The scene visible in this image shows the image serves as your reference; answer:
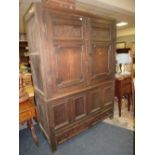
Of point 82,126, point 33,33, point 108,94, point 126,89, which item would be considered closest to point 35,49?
point 33,33

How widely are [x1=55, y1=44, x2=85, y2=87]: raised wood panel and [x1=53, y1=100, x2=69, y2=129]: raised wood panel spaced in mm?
278

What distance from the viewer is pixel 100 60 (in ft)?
7.47

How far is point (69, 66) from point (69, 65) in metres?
0.01

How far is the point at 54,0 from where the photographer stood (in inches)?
69.1

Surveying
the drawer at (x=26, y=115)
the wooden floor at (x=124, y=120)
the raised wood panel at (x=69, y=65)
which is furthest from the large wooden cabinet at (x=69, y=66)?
the wooden floor at (x=124, y=120)

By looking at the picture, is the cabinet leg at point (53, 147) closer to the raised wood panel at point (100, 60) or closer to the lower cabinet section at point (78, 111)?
the lower cabinet section at point (78, 111)

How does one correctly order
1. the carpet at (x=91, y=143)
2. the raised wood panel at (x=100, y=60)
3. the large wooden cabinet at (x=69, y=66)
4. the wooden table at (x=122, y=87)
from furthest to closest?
the wooden table at (x=122, y=87), the raised wood panel at (x=100, y=60), the carpet at (x=91, y=143), the large wooden cabinet at (x=69, y=66)

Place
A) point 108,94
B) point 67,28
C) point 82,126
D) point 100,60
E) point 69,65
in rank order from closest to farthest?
point 67,28
point 69,65
point 82,126
point 100,60
point 108,94

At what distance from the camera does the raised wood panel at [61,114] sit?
1.82 m

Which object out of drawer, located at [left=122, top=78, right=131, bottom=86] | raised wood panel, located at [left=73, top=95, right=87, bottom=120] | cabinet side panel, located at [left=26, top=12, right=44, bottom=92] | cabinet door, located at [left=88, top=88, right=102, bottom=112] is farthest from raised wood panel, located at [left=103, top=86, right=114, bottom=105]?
cabinet side panel, located at [left=26, top=12, right=44, bottom=92]

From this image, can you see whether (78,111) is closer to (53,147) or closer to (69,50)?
(53,147)

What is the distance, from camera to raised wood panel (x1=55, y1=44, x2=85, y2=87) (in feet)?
5.78

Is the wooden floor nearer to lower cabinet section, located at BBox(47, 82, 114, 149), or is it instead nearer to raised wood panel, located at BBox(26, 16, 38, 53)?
lower cabinet section, located at BBox(47, 82, 114, 149)
